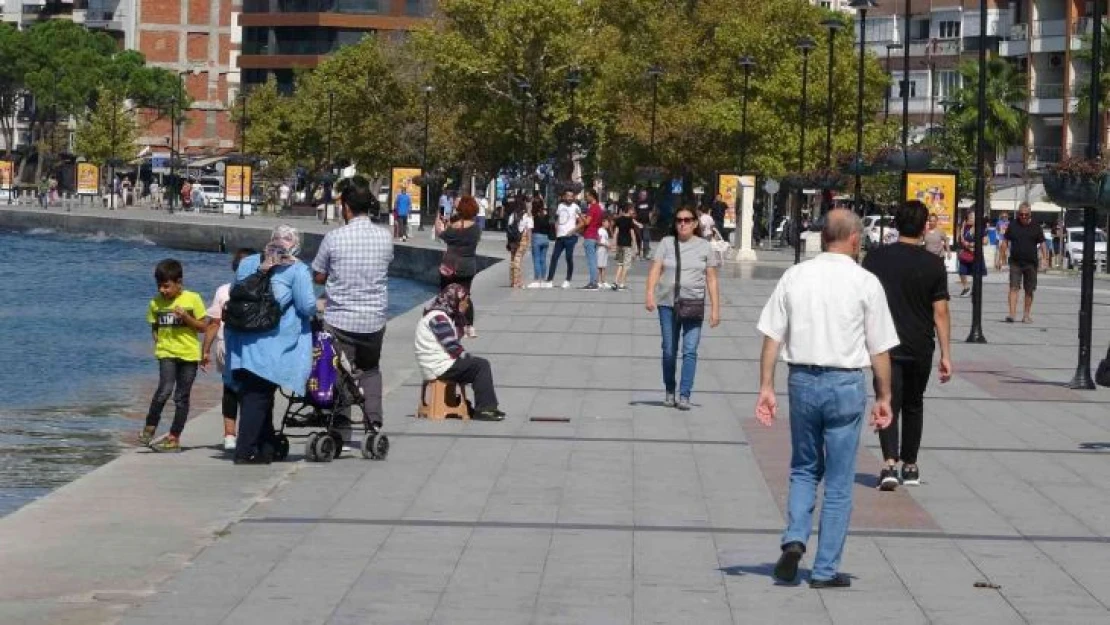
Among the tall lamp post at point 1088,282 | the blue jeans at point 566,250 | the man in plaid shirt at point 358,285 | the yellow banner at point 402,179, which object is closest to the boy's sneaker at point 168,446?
the man in plaid shirt at point 358,285

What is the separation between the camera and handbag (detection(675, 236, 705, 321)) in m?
18.2

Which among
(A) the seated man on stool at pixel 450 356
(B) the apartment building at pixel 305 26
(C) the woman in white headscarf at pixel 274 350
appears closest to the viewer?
(C) the woman in white headscarf at pixel 274 350

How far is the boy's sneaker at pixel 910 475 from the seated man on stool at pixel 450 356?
416 centimetres

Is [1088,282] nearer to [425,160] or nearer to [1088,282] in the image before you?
[1088,282]

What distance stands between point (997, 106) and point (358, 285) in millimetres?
83925

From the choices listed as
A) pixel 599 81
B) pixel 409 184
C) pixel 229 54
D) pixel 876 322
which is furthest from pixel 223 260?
pixel 229 54

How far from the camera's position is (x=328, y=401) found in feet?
46.9

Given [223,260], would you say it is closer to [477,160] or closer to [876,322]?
[477,160]

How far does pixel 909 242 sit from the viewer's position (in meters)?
13.5

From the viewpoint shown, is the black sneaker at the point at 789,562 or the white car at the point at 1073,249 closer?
the black sneaker at the point at 789,562

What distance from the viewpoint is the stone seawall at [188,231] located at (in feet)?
198

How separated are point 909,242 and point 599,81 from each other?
69.3 metres

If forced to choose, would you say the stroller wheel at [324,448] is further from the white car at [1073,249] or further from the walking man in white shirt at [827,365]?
the white car at [1073,249]

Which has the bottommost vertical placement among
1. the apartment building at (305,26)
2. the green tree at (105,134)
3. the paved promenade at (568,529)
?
the paved promenade at (568,529)
